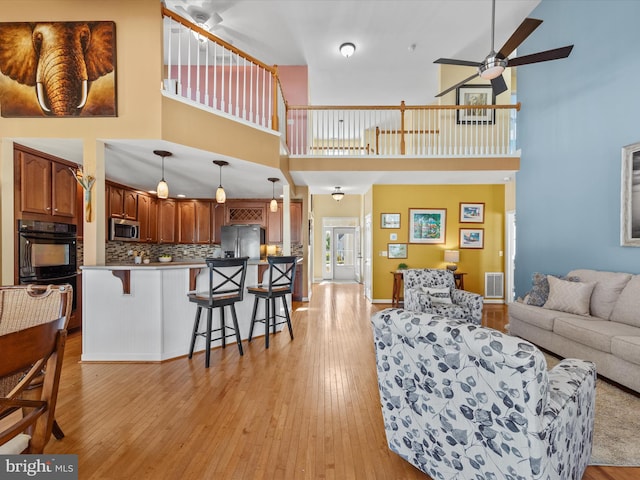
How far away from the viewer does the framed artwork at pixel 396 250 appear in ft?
21.3

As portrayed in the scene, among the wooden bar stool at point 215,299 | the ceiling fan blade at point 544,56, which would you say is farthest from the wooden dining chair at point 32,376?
the ceiling fan blade at point 544,56

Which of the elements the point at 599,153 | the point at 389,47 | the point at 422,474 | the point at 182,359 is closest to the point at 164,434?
the point at 182,359

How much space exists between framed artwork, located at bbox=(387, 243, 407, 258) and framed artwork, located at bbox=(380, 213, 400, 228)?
1.39 feet

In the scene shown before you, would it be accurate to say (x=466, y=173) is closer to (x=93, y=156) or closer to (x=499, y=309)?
(x=499, y=309)

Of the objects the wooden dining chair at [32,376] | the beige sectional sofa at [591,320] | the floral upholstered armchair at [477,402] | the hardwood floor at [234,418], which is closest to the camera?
the wooden dining chair at [32,376]

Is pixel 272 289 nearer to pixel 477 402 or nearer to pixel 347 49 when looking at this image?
pixel 477 402

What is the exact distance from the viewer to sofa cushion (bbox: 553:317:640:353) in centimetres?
267

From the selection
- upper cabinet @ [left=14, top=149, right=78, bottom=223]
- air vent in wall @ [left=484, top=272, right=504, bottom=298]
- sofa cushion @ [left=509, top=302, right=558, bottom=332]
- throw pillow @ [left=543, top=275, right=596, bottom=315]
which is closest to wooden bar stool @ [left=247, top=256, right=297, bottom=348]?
upper cabinet @ [left=14, top=149, right=78, bottom=223]

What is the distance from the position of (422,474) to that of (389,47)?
6210 millimetres

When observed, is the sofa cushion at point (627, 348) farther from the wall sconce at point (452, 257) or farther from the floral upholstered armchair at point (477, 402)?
the wall sconce at point (452, 257)

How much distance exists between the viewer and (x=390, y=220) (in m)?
6.55

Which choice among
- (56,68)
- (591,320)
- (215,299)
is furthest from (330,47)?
(591,320)

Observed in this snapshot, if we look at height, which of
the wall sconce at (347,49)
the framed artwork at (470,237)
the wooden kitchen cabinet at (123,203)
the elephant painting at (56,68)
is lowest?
the framed artwork at (470,237)

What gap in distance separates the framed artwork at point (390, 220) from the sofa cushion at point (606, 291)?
3.54 metres
